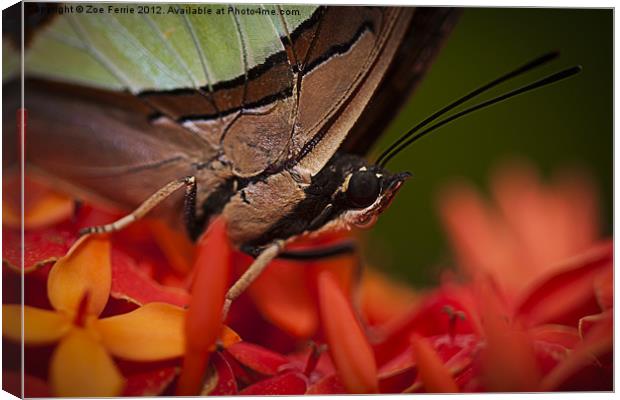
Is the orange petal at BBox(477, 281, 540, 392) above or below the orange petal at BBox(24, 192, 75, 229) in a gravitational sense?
below

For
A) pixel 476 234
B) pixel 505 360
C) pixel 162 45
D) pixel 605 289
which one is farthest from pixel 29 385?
pixel 476 234

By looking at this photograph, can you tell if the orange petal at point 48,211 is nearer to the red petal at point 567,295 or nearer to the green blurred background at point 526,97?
the green blurred background at point 526,97

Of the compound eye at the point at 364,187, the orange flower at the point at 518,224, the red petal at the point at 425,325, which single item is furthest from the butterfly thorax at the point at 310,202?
the orange flower at the point at 518,224

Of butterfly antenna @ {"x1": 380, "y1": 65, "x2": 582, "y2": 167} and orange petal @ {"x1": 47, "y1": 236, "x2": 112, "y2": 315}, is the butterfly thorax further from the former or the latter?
orange petal @ {"x1": 47, "y1": 236, "x2": 112, "y2": 315}

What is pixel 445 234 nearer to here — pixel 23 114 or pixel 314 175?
pixel 314 175

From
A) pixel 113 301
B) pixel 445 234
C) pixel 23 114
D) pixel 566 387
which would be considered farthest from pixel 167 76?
pixel 445 234

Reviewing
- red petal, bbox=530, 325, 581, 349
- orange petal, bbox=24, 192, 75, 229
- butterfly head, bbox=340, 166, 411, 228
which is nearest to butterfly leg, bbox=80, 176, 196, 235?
orange petal, bbox=24, 192, 75, 229
